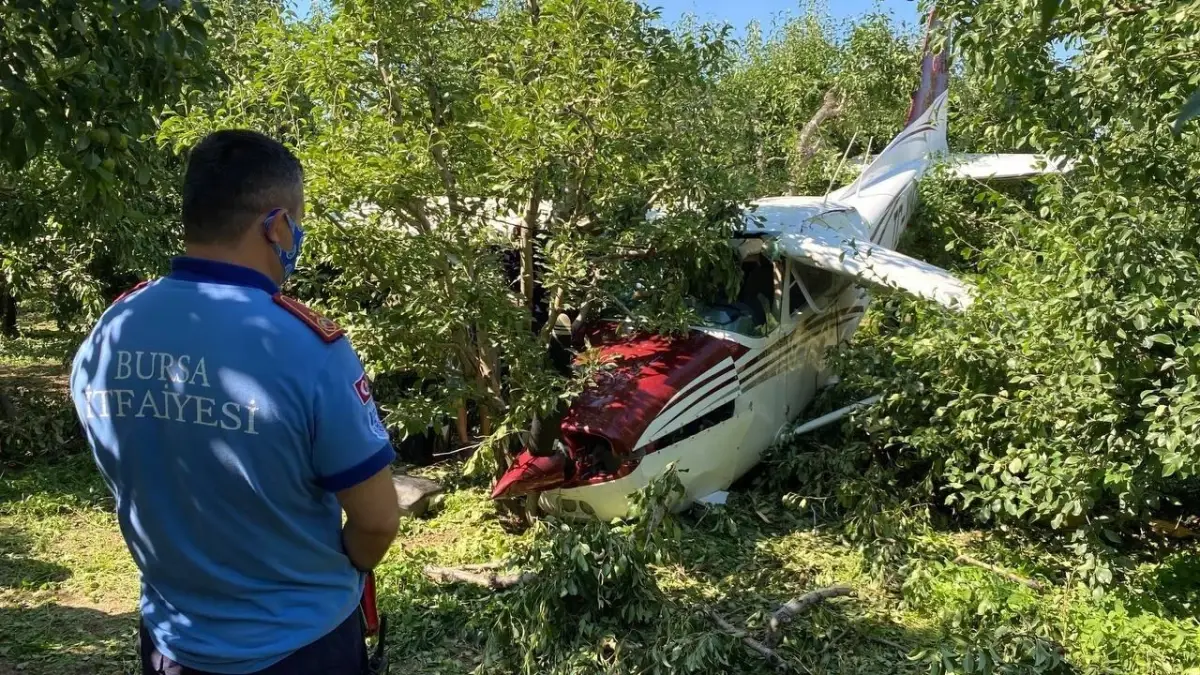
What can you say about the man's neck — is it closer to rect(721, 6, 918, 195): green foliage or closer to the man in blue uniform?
the man in blue uniform

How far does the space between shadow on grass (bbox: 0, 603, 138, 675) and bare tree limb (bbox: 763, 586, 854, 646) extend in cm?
311

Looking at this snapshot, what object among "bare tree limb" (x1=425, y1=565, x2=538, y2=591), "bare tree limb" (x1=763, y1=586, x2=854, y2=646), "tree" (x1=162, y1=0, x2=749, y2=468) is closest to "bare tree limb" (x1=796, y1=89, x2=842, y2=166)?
"tree" (x1=162, y1=0, x2=749, y2=468)

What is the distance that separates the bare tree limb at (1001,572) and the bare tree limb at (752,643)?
6.05ft

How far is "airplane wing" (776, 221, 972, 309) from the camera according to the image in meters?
6.43

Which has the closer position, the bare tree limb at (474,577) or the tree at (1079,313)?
→ the tree at (1079,313)

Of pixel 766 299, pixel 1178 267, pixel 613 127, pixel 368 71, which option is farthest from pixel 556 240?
pixel 1178 267

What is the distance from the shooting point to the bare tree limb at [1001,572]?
205 inches

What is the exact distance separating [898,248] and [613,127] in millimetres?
6690

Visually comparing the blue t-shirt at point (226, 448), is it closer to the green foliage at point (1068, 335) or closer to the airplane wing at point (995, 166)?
the green foliage at point (1068, 335)

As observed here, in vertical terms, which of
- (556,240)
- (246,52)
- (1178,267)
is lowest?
(1178,267)

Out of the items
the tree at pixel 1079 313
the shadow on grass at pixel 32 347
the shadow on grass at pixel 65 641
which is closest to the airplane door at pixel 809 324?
the tree at pixel 1079 313

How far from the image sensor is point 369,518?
180 centimetres

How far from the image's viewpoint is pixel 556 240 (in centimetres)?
574

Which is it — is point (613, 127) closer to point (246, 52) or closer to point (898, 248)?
point (246, 52)
